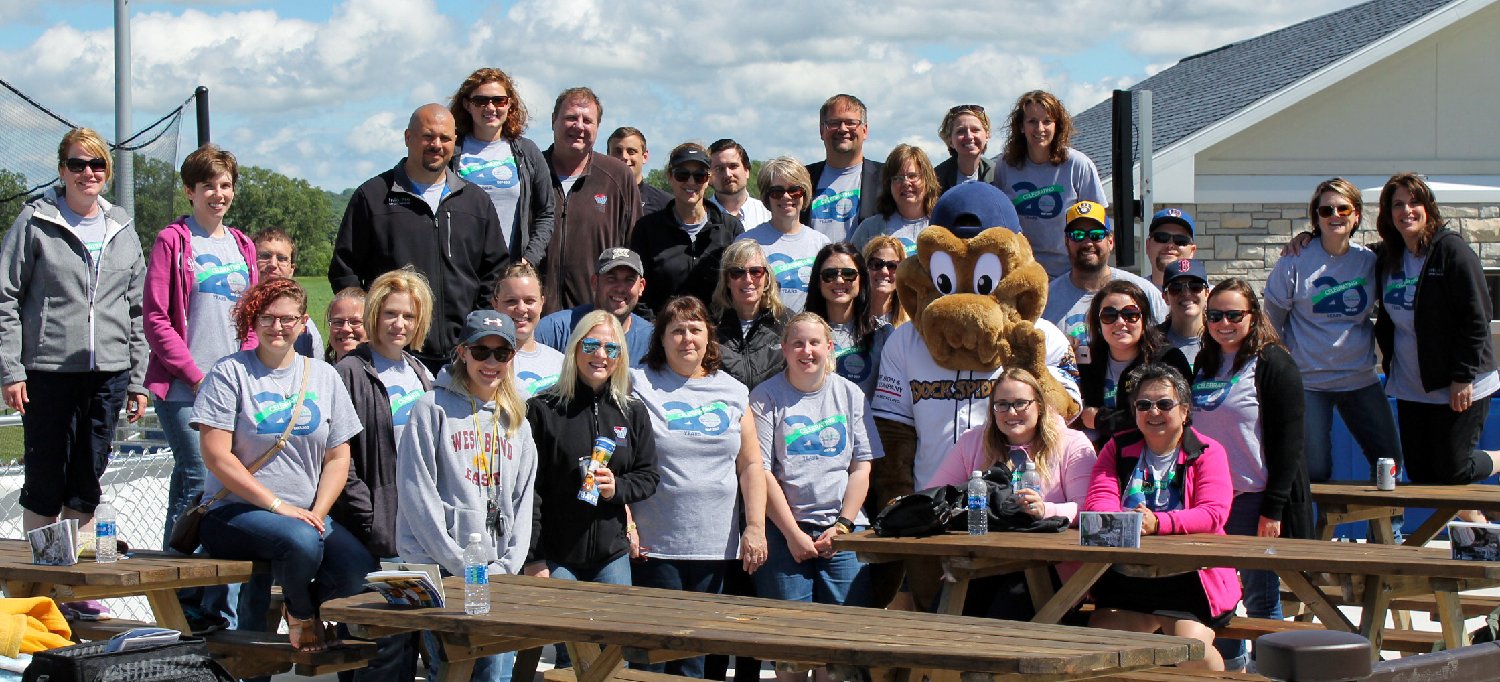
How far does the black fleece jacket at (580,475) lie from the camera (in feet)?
16.4

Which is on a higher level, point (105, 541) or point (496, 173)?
point (496, 173)

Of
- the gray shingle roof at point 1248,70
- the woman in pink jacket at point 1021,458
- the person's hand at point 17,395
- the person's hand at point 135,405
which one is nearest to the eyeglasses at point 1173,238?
the woman in pink jacket at point 1021,458

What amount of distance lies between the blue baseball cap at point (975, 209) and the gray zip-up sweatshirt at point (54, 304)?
12.0 ft

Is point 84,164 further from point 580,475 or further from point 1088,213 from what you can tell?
point 1088,213

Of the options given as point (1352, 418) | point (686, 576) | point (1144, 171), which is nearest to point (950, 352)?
point (686, 576)

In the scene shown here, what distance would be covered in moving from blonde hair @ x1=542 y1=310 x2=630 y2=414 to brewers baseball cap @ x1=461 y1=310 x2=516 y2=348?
0.31 m

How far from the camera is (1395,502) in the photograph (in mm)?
6211

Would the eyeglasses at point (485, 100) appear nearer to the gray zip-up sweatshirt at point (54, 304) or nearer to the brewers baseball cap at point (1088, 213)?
the gray zip-up sweatshirt at point (54, 304)

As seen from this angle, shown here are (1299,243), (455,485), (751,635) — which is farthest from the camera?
(1299,243)

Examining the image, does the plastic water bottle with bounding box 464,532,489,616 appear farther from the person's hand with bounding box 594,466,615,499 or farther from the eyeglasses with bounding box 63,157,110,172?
the eyeglasses with bounding box 63,157,110,172

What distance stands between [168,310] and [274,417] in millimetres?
1336

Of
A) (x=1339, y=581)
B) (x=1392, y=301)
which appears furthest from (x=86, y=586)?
(x=1392, y=301)

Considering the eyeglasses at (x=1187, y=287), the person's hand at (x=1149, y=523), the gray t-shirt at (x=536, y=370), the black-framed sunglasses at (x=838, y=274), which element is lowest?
the person's hand at (x=1149, y=523)

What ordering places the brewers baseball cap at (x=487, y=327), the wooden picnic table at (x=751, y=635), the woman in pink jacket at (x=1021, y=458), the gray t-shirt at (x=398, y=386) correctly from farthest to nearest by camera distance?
the gray t-shirt at (x=398, y=386)
the woman in pink jacket at (x=1021, y=458)
the brewers baseball cap at (x=487, y=327)
the wooden picnic table at (x=751, y=635)
